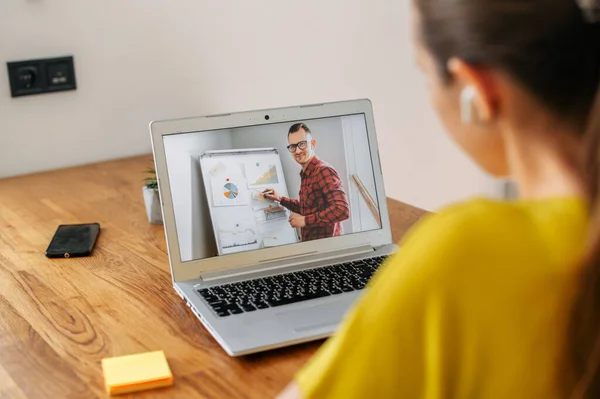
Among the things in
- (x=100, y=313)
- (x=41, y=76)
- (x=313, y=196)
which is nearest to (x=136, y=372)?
(x=100, y=313)

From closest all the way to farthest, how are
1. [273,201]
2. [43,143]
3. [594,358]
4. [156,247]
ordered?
[594,358], [273,201], [156,247], [43,143]

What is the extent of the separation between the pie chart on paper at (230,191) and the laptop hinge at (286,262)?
0.12 metres

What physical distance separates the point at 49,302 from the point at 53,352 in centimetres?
19

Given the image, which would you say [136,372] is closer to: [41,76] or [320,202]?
[320,202]

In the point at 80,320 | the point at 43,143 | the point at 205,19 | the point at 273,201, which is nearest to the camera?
the point at 80,320

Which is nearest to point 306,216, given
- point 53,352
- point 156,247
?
point 156,247

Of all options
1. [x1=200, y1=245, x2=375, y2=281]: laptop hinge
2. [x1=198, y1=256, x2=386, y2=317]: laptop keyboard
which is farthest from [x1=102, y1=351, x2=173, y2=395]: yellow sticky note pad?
[x1=200, y1=245, x2=375, y2=281]: laptop hinge

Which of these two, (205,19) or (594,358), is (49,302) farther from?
(205,19)

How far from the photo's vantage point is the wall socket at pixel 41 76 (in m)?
2.12

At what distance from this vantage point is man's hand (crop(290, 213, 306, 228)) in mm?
1416

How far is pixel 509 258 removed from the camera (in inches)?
25.4

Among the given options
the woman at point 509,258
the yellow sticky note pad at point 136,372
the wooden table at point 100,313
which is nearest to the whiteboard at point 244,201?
the wooden table at point 100,313

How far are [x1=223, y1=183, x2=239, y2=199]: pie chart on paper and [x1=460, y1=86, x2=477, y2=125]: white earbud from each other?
0.70 metres

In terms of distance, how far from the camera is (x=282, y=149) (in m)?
1.44
